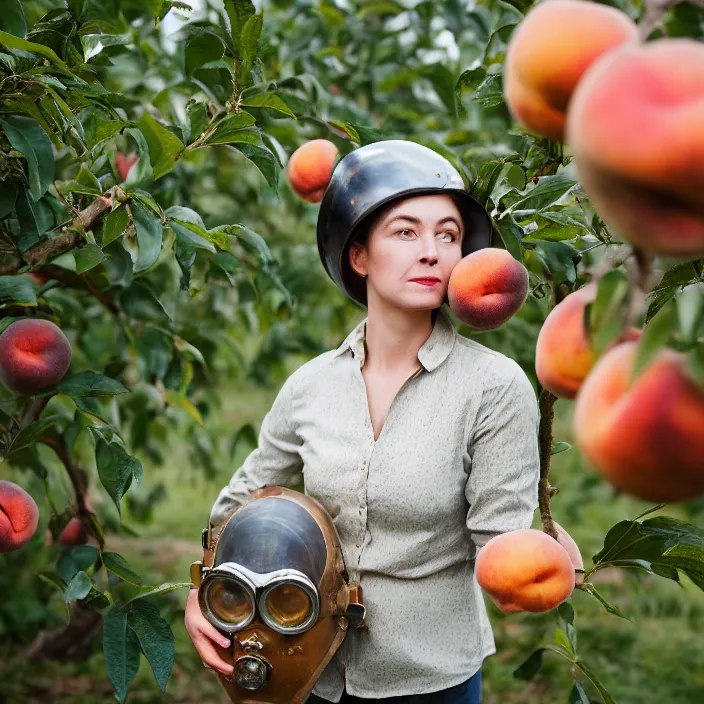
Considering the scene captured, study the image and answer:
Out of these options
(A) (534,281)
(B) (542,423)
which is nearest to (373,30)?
(A) (534,281)

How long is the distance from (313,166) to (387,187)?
320 mm

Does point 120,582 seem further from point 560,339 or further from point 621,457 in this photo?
point 621,457

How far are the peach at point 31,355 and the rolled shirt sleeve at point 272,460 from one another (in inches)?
13.8

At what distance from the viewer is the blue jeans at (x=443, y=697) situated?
1.28m

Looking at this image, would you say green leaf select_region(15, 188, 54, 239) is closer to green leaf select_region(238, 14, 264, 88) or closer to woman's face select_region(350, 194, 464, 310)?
green leaf select_region(238, 14, 264, 88)

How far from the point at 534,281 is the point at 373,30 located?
1488 mm

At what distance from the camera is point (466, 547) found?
130 cm

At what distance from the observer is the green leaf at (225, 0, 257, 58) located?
49.7 inches

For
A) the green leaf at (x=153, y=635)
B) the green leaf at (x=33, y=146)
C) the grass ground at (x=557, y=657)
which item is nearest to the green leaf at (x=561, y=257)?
the green leaf at (x=33, y=146)

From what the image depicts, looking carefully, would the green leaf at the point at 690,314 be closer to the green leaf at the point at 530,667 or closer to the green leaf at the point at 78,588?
the green leaf at the point at 78,588

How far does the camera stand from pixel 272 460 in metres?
1.45

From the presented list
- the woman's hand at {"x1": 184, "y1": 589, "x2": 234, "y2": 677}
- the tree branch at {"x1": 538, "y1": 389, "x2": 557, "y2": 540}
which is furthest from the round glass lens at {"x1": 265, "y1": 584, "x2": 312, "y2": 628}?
the tree branch at {"x1": 538, "y1": 389, "x2": 557, "y2": 540}

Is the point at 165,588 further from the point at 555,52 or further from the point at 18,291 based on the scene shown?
the point at 555,52

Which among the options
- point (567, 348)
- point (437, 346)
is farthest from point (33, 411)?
point (567, 348)
